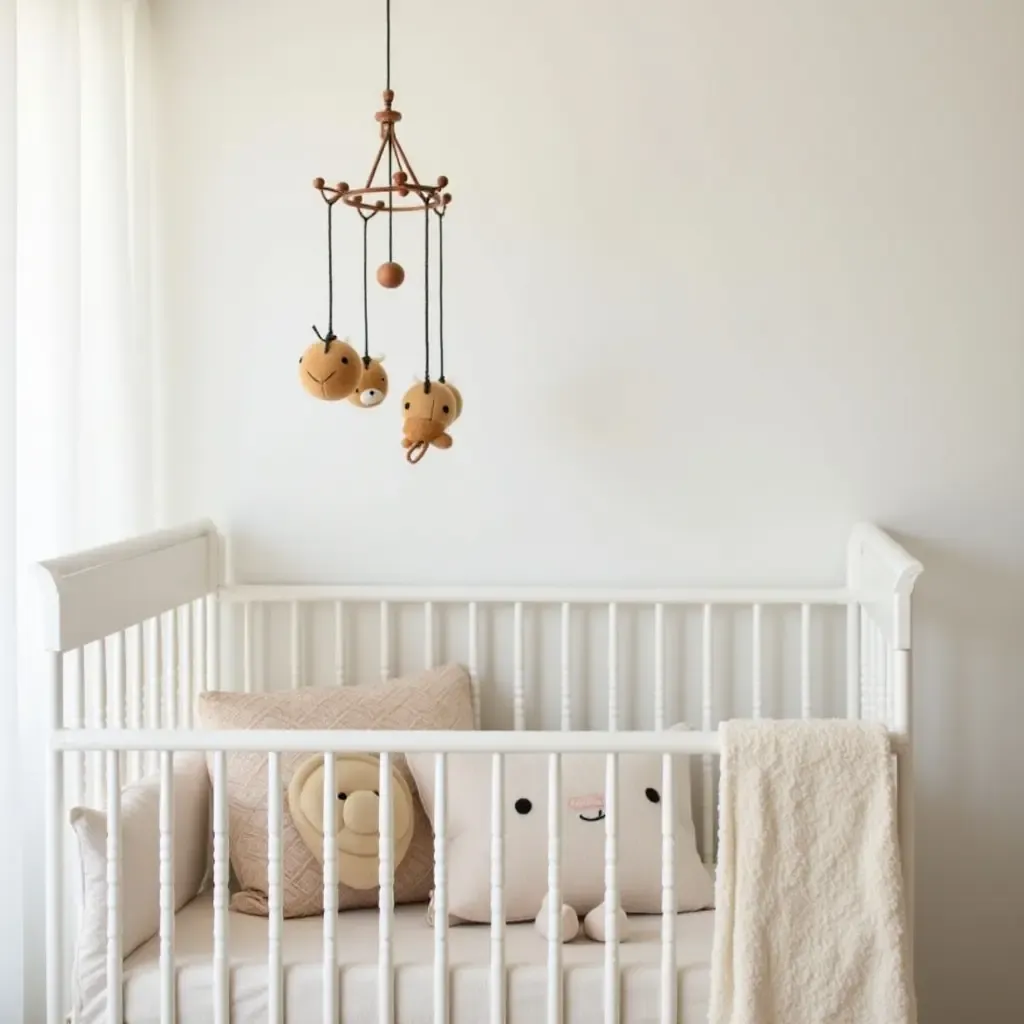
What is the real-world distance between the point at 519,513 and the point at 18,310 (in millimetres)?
918

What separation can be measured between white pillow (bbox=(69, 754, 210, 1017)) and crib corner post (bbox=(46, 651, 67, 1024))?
0.02 meters

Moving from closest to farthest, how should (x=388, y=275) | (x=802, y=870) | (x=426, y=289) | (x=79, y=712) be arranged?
(x=802, y=870)
(x=79, y=712)
(x=388, y=275)
(x=426, y=289)

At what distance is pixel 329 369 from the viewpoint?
2.24 metres

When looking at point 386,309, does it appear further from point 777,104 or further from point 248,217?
point 777,104

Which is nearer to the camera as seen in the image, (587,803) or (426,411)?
(587,803)

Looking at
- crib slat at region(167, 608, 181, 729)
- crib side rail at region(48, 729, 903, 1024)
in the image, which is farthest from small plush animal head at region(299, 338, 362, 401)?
crib side rail at region(48, 729, 903, 1024)

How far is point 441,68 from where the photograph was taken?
99.7 inches

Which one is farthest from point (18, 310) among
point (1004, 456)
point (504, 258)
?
A: point (1004, 456)

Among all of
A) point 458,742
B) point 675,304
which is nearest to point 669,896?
point 458,742

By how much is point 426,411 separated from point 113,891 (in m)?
0.89

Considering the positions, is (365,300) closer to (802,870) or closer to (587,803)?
(587,803)

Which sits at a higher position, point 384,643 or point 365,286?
point 365,286

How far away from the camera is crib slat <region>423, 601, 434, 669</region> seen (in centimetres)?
254

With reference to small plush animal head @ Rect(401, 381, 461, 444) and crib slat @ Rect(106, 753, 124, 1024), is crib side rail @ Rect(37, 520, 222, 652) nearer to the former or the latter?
crib slat @ Rect(106, 753, 124, 1024)
